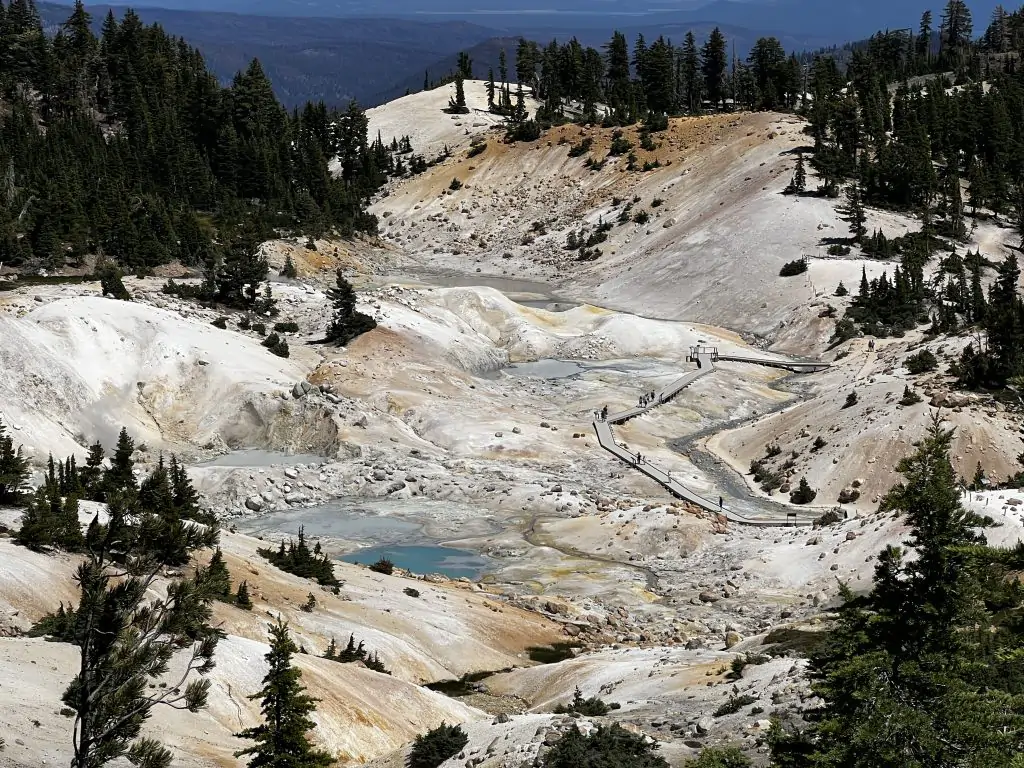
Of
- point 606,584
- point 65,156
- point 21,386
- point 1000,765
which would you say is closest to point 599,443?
point 606,584

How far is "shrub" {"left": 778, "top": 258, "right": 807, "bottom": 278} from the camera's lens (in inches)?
3680

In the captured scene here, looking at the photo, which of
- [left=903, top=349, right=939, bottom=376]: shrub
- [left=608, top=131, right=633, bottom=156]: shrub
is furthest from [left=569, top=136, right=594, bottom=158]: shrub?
[left=903, top=349, right=939, bottom=376]: shrub

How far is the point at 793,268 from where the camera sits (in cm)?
9375

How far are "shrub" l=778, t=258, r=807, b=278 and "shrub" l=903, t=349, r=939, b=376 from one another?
2942 centimetres

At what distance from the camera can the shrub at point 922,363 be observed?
2474 inches

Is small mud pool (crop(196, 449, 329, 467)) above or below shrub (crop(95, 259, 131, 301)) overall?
below

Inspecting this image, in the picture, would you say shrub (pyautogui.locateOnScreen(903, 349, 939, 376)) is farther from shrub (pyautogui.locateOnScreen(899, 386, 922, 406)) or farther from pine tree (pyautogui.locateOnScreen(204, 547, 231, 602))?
pine tree (pyautogui.locateOnScreen(204, 547, 231, 602))

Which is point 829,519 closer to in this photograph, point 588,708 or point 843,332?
point 588,708

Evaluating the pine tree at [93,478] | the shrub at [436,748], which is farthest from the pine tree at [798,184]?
the shrub at [436,748]

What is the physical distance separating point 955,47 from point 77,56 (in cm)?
13258

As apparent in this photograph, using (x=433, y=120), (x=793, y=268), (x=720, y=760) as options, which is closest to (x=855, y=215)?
(x=793, y=268)

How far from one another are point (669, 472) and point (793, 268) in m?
39.1

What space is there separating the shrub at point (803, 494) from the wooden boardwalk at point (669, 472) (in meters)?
1.64

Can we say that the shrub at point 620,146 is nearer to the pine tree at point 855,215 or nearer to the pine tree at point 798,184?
the pine tree at point 798,184
